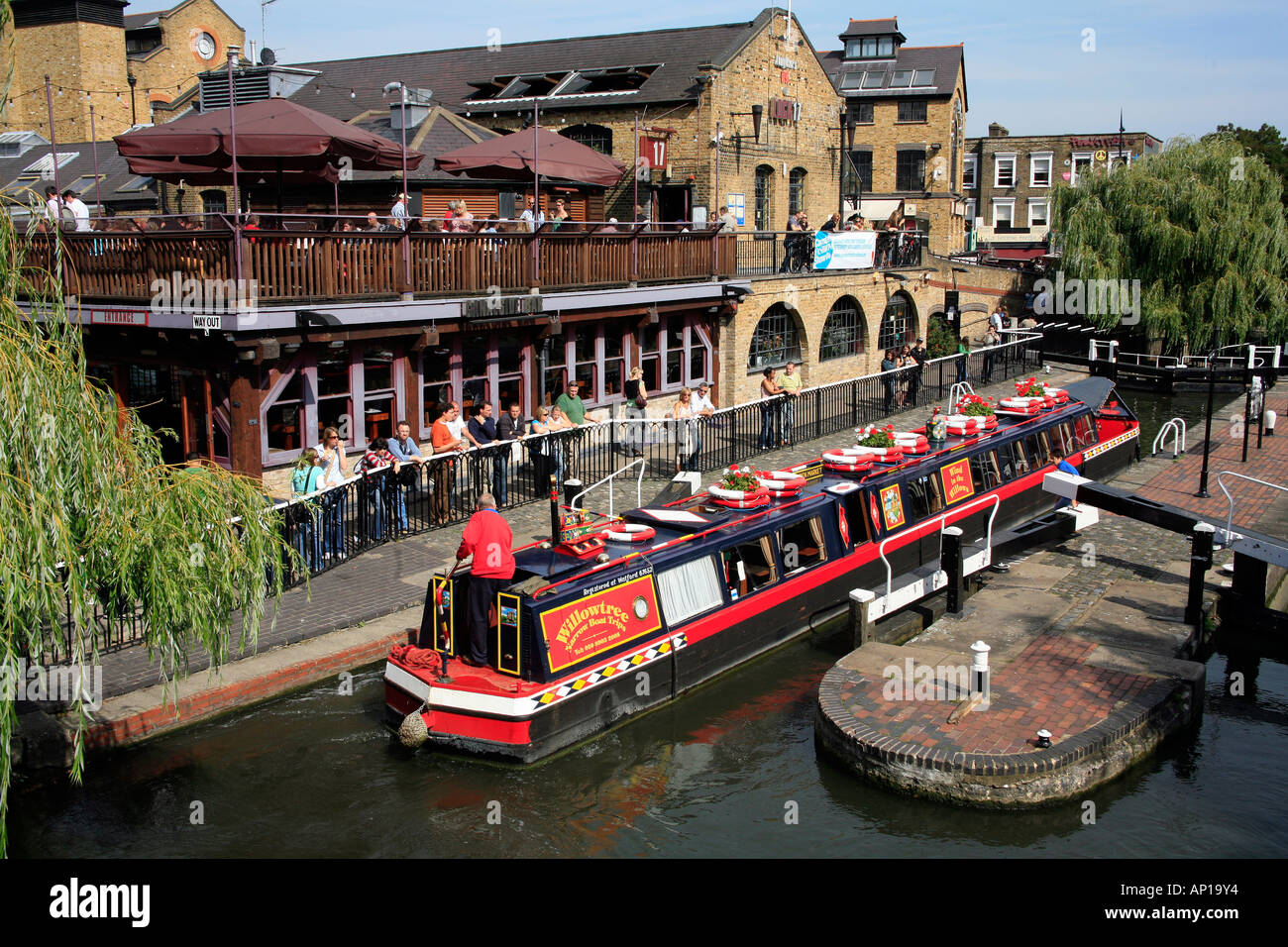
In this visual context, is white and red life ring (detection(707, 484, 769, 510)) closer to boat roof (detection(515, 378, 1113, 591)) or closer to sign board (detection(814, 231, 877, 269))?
boat roof (detection(515, 378, 1113, 591))

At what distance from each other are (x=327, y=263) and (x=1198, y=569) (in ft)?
38.8

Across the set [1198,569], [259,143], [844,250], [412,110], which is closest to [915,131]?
[844,250]

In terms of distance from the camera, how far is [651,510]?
1316 centimetres

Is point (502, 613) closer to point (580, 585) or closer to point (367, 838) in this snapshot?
point (580, 585)

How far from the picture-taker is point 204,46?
151 feet

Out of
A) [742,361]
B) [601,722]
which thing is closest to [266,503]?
[601,722]

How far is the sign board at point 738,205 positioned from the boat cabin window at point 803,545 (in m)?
15.0

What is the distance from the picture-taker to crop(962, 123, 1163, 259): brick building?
190 feet

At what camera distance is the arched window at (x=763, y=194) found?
96.2ft

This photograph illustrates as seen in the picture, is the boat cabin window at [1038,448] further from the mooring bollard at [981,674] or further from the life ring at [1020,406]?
the mooring bollard at [981,674]

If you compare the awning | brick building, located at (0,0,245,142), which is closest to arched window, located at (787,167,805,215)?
the awning

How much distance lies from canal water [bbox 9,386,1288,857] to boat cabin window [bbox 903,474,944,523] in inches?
186
